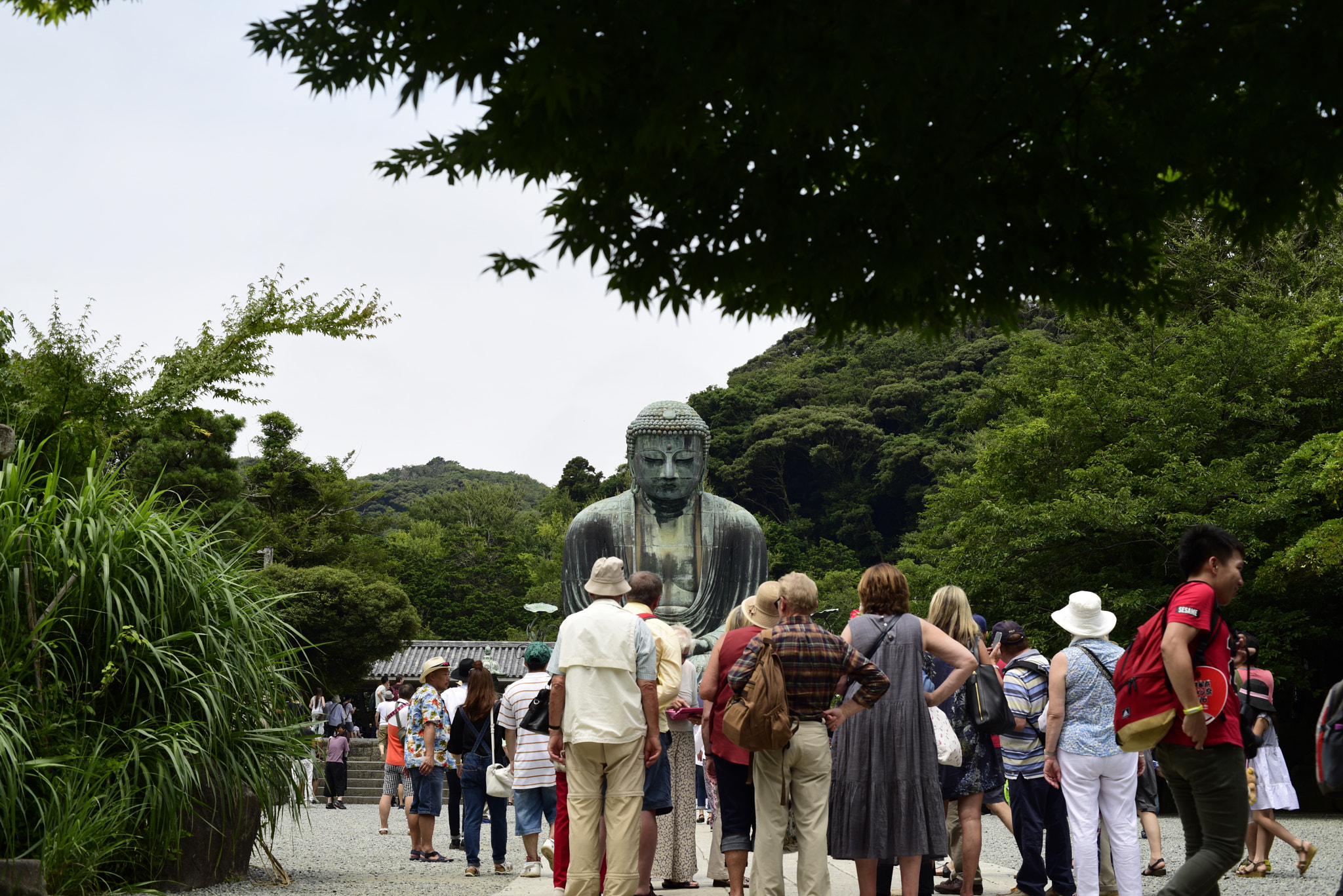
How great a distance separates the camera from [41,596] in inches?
252

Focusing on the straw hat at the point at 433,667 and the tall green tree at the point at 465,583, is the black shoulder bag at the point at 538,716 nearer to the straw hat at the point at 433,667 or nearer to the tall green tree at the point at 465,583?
the straw hat at the point at 433,667

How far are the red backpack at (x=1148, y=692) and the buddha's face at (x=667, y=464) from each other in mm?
7030

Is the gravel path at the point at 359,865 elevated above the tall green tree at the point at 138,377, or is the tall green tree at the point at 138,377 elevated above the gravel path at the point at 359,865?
the tall green tree at the point at 138,377

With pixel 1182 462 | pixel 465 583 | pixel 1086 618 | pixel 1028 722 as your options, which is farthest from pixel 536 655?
pixel 465 583

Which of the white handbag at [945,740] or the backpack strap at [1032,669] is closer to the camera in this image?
the white handbag at [945,740]

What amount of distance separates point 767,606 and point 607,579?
773mm

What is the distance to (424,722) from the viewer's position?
9.57 m

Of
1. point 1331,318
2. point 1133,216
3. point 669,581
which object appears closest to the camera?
point 1133,216

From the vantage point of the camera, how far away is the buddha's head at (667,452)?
11.6 metres

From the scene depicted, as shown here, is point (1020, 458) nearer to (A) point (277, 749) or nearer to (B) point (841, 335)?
(A) point (277, 749)

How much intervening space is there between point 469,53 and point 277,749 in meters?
5.09

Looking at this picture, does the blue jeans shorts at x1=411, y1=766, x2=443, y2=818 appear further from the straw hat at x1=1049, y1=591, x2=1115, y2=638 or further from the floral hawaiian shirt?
the straw hat at x1=1049, y1=591, x2=1115, y2=638

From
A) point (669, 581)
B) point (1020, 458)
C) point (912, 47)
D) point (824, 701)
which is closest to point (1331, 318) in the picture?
point (1020, 458)

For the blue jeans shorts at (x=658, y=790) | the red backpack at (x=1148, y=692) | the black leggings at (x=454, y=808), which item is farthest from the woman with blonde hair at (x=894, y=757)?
the black leggings at (x=454, y=808)
